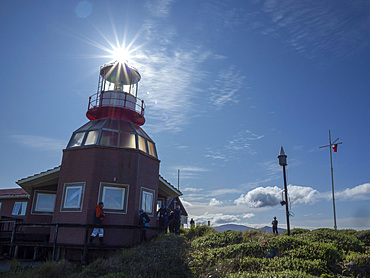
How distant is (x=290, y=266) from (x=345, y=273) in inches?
73.6

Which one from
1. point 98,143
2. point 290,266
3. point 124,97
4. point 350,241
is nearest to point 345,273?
point 290,266

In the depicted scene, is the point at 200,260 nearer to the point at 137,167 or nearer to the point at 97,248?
the point at 97,248

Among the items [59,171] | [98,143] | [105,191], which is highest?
[98,143]

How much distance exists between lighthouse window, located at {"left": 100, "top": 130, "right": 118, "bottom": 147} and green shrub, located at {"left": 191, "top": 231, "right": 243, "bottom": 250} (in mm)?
6475

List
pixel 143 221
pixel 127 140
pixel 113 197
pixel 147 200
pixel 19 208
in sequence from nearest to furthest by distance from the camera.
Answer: pixel 143 221 < pixel 113 197 < pixel 127 140 < pixel 147 200 < pixel 19 208

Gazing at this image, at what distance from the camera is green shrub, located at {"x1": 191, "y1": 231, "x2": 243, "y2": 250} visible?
14.4 metres

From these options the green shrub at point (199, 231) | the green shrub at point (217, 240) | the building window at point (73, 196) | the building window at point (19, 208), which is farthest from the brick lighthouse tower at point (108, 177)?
the building window at point (19, 208)

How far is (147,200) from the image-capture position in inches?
688

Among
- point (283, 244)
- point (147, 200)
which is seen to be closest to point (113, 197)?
point (147, 200)

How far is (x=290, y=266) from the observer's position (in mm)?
11117

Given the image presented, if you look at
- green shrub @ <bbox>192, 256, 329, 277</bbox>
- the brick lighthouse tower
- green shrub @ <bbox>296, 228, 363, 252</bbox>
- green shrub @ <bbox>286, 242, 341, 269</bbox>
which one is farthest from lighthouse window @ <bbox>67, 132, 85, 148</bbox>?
green shrub @ <bbox>296, 228, 363, 252</bbox>

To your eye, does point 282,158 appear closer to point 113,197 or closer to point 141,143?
point 141,143

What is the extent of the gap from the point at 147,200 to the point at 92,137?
450 cm

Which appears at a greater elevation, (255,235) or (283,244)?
(255,235)
